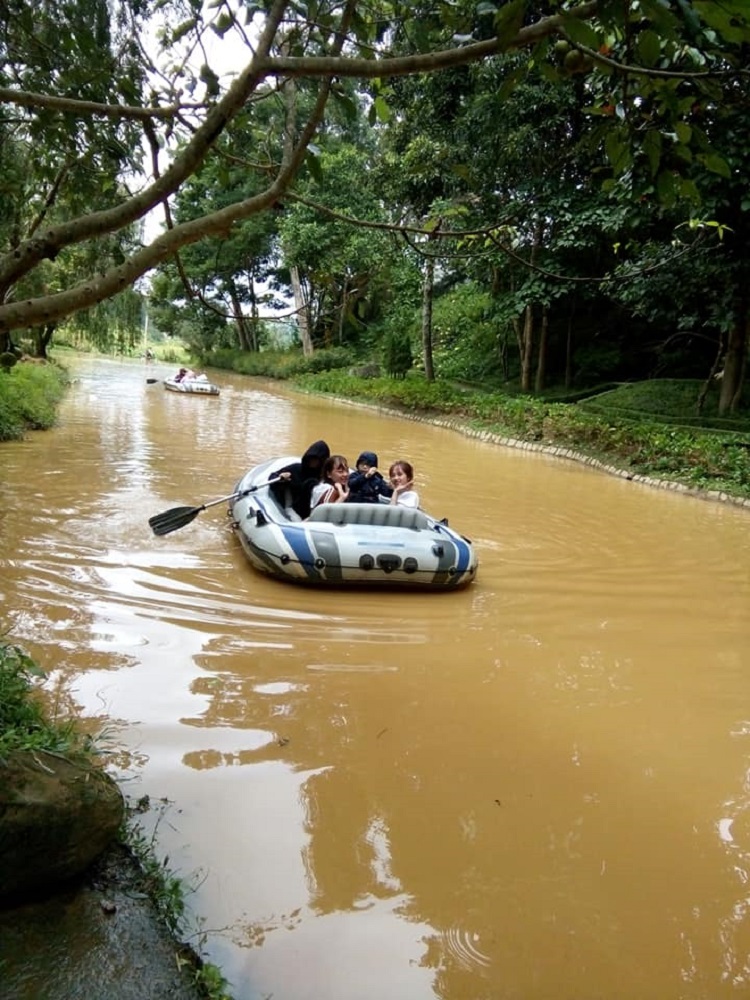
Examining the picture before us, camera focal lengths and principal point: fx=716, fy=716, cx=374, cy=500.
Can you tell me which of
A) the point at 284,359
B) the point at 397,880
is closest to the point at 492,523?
the point at 397,880

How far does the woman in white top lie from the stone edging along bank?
510cm

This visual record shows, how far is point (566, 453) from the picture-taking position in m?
12.2

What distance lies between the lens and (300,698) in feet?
11.4

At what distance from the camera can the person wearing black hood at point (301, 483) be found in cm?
620

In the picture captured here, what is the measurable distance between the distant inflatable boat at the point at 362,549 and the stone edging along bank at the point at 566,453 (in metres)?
5.47

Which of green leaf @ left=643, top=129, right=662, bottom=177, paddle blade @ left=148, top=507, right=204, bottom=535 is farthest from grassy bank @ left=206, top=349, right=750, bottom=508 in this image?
green leaf @ left=643, top=129, right=662, bottom=177

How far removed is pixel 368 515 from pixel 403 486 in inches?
36.8

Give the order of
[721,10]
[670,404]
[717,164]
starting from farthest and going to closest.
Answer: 1. [670,404]
2. [717,164]
3. [721,10]

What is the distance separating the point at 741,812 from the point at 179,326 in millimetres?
38689

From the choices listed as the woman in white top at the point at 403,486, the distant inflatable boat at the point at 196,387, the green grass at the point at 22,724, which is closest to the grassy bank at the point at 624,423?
the distant inflatable boat at the point at 196,387

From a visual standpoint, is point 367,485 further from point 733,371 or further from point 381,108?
point 733,371

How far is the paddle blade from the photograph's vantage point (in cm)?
569

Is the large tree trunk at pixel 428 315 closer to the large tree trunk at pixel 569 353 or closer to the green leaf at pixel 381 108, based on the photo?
the large tree trunk at pixel 569 353

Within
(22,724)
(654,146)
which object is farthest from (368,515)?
(654,146)
